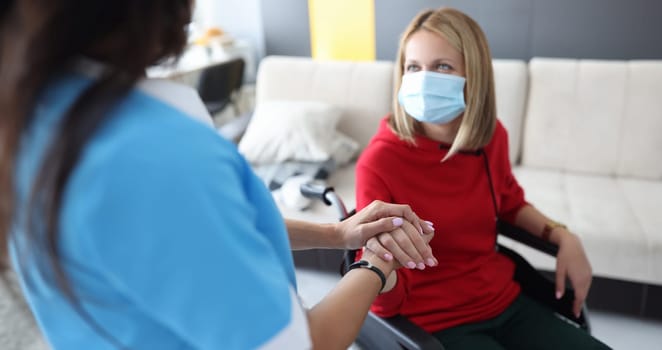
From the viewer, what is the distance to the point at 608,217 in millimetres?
1881

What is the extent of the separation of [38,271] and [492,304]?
3.05 feet

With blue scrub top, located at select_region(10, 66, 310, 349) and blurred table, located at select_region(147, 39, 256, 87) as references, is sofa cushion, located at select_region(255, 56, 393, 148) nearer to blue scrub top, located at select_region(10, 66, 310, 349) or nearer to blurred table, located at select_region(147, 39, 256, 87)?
blurred table, located at select_region(147, 39, 256, 87)

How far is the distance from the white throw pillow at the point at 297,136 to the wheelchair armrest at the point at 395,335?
4.29ft

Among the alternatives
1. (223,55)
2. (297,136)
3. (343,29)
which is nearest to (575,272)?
(297,136)

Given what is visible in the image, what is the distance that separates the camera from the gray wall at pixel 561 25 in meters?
2.57

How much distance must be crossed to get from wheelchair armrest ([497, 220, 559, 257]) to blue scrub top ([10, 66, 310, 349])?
2.81 feet

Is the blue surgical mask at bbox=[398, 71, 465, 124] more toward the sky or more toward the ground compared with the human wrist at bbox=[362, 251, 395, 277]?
more toward the sky

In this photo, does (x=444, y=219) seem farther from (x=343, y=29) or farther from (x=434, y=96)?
(x=343, y=29)

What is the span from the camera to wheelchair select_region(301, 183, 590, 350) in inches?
39.2

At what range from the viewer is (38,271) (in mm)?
511

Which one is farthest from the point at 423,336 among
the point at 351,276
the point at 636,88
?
the point at 636,88

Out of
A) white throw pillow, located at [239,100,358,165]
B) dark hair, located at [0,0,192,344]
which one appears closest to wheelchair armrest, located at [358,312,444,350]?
dark hair, located at [0,0,192,344]

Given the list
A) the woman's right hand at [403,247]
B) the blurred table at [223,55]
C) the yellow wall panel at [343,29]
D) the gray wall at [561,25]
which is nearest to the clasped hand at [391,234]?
the woman's right hand at [403,247]

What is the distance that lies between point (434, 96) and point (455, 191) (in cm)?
21
